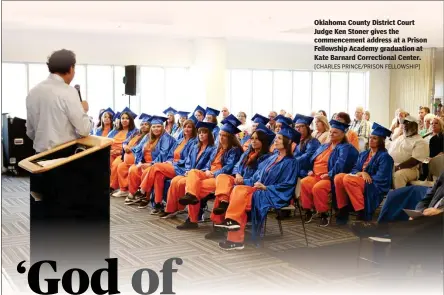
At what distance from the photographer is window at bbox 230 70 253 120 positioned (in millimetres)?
13883

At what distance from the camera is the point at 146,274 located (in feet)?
13.9

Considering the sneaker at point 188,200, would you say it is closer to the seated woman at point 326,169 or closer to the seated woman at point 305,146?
the seated woman at point 326,169

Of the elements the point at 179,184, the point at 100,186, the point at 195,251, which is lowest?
the point at 195,251

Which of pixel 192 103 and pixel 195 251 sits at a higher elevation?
pixel 192 103

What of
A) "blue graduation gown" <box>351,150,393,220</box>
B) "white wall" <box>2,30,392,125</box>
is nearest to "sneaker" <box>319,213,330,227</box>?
"blue graduation gown" <box>351,150,393,220</box>

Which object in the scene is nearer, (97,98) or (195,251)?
(195,251)

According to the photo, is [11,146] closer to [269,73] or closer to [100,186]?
[269,73]

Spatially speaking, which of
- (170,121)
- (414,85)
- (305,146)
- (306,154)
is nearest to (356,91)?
(414,85)

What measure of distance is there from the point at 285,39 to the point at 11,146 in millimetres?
6488

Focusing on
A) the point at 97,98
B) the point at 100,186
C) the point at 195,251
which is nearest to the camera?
the point at 100,186

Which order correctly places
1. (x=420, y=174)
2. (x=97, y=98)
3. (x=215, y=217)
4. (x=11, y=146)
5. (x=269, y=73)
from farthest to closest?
(x=269, y=73), (x=97, y=98), (x=11, y=146), (x=420, y=174), (x=215, y=217)

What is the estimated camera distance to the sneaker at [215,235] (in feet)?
18.0

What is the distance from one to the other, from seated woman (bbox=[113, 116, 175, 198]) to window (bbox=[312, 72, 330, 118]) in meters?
8.24

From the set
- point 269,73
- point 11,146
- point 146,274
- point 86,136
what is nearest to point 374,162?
point 146,274
